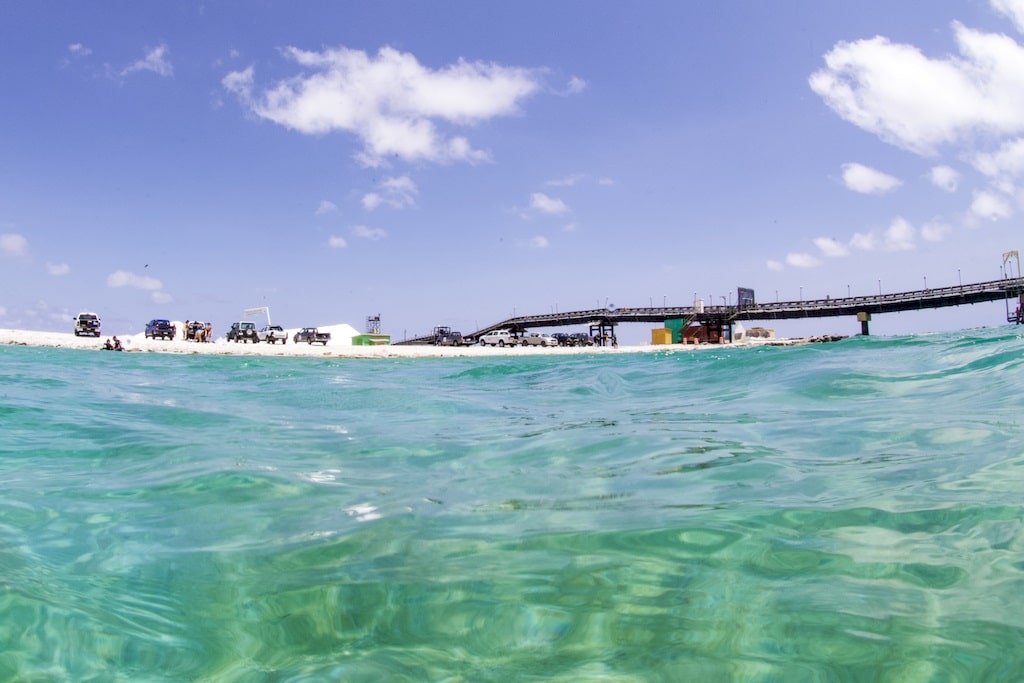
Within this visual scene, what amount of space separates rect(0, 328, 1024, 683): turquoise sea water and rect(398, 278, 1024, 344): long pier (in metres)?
47.1

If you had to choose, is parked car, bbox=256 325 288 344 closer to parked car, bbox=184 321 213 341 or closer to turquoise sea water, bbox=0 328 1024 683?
parked car, bbox=184 321 213 341

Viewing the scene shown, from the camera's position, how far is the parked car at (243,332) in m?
34.2

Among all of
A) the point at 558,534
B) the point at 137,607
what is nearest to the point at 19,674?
the point at 137,607

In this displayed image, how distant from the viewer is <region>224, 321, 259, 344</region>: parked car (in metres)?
34.2

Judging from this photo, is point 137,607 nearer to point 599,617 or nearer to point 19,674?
point 19,674

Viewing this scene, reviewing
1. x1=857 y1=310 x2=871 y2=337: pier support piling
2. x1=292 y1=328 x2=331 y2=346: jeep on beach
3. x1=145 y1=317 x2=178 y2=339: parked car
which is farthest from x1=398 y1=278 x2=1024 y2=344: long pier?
x1=145 y1=317 x2=178 y2=339: parked car

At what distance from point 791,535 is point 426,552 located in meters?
1.39

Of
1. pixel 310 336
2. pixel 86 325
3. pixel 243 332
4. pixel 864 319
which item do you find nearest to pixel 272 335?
pixel 243 332

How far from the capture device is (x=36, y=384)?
9.61 metres

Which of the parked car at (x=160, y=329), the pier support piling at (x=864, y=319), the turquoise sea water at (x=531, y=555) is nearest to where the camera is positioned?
the turquoise sea water at (x=531, y=555)

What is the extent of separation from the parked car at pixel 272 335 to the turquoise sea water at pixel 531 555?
102 ft

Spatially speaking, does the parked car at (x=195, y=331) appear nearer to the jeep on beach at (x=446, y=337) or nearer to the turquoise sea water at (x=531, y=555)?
the jeep on beach at (x=446, y=337)

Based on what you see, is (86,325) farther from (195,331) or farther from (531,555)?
(531,555)

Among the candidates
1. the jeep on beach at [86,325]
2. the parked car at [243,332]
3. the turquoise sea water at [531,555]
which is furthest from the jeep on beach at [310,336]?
the turquoise sea water at [531,555]
